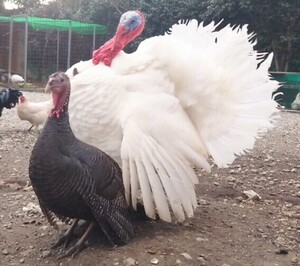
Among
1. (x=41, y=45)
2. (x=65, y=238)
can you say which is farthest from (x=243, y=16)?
(x=65, y=238)

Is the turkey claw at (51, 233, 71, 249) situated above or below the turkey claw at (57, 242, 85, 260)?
below

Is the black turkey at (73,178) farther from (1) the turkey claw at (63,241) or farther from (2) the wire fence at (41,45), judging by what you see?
(2) the wire fence at (41,45)

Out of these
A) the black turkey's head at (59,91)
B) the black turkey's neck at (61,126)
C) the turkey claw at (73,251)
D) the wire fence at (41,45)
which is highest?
the black turkey's head at (59,91)

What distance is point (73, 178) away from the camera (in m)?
3.27

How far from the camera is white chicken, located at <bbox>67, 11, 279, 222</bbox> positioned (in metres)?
3.44

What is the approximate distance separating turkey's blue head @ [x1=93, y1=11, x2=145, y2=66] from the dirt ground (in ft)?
4.07

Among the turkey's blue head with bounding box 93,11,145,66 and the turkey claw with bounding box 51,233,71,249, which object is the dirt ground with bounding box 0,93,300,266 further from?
the turkey's blue head with bounding box 93,11,145,66

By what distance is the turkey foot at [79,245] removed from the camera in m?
3.42

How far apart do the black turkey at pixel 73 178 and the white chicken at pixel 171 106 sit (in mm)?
131

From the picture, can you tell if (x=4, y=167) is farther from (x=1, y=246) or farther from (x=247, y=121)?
(x=247, y=121)

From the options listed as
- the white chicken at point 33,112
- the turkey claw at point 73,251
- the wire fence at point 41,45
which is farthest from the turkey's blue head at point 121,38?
the wire fence at point 41,45

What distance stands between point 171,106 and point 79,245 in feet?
3.59

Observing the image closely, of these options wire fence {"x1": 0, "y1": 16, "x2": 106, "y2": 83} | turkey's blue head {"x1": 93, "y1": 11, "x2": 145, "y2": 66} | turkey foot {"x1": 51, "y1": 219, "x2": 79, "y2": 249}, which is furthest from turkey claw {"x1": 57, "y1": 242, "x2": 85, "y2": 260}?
wire fence {"x1": 0, "y1": 16, "x2": 106, "y2": 83}

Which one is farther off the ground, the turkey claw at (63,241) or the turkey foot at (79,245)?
the turkey foot at (79,245)
